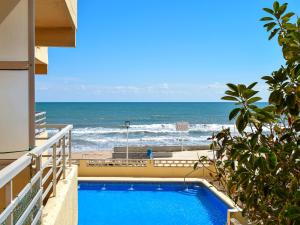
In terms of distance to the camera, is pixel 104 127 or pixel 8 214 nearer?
pixel 8 214

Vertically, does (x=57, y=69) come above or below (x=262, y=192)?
above

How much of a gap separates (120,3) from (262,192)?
3457cm

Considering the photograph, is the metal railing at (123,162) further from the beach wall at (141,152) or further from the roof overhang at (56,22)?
the roof overhang at (56,22)

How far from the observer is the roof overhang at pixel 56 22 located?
4.23 metres

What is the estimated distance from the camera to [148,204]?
396 inches

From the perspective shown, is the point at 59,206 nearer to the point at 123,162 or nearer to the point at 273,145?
the point at 273,145

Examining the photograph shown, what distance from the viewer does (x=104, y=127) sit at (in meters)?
47.8

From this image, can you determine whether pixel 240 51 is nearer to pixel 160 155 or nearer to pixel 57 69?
pixel 57 69

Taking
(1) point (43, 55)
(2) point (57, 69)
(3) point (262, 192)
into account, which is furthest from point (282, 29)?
(2) point (57, 69)

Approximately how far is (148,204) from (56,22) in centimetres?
628

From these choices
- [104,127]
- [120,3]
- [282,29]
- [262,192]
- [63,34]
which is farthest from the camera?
[104,127]

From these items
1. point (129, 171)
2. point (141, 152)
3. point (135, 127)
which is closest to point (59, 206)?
point (129, 171)

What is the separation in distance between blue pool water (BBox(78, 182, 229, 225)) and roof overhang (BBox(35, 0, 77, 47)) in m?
4.53

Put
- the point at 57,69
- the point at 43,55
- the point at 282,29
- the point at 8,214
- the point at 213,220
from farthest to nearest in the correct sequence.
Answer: the point at 57,69
the point at 213,220
the point at 43,55
the point at 282,29
the point at 8,214
